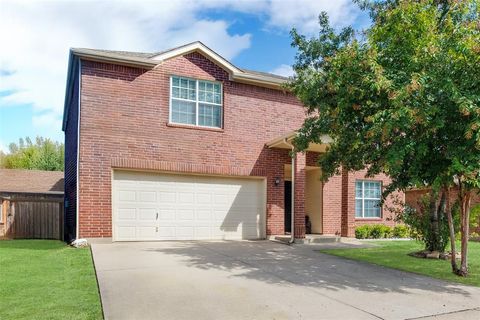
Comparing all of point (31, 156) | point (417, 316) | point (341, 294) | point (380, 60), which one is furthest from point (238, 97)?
point (31, 156)

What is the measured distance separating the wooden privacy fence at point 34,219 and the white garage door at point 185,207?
6356 millimetres

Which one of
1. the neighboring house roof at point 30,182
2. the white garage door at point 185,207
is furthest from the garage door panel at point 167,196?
the neighboring house roof at point 30,182

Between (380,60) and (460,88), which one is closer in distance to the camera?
(460,88)

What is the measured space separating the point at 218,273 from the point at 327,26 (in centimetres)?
754

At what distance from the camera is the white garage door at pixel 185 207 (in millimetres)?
12906

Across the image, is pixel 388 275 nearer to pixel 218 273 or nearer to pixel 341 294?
pixel 341 294

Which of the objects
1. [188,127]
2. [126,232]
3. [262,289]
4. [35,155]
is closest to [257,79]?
[188,127]

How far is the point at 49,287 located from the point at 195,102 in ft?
28.5

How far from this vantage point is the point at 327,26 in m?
11.4

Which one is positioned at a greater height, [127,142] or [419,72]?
[419,72]

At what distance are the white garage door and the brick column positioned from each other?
1.36 m

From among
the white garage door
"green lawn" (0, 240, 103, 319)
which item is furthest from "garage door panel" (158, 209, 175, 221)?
"green lawn" (0, 240, 103, 319)

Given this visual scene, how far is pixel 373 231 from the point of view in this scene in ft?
56.2

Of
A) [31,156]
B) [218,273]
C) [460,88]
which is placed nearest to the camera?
[460,88]
